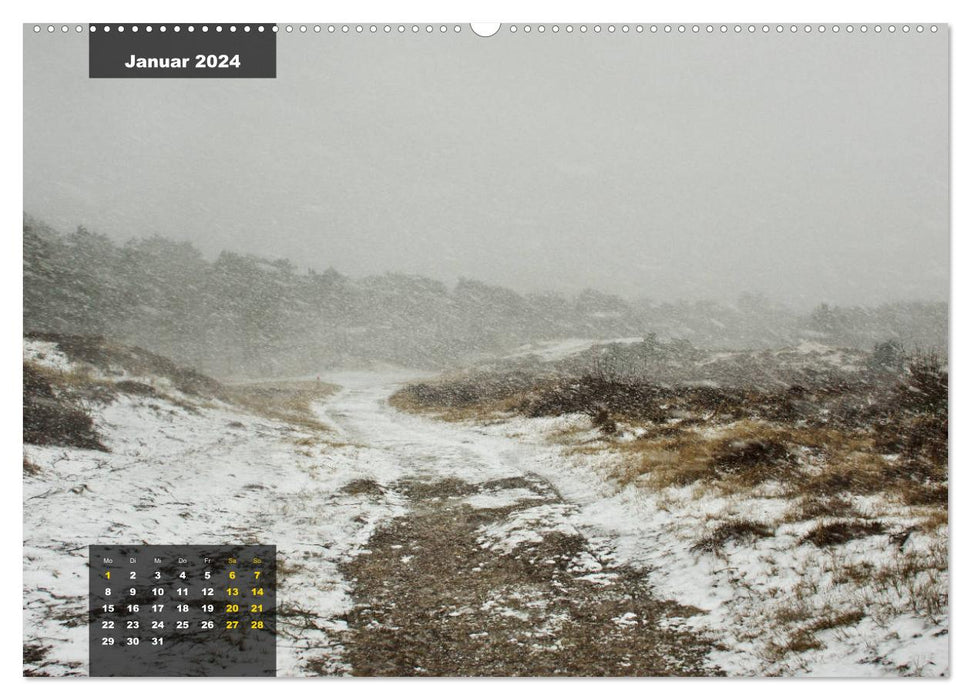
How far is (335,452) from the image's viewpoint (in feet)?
34.4

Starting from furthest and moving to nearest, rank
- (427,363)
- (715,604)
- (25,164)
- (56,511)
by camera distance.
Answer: (427,363) < (25,164) < (56,511) < (715,604)

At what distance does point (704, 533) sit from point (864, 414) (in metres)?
4.16

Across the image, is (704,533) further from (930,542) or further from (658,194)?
(658,194)

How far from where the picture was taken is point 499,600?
6082mm

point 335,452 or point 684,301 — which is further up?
point 684,301

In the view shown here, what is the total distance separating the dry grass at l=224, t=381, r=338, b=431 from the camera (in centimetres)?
827

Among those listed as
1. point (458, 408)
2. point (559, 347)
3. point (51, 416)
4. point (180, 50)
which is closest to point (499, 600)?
point (559, 347)

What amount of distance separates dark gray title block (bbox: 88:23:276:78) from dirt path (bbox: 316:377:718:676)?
4627 mm

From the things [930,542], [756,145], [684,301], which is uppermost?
[756,145]

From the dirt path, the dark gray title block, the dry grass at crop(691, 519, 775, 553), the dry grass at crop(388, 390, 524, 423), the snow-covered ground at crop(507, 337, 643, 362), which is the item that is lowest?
the dirt path

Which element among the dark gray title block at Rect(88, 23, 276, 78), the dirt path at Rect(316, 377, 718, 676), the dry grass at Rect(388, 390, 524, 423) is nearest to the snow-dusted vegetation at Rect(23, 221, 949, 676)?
the dirt path at Rect(316, 377, 718, 676)

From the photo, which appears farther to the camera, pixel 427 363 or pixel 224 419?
pixel 427 363

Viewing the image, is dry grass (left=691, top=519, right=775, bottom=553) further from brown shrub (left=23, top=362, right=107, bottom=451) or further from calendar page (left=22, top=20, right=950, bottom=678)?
brown shrub (left=23, top=362, right=107, bottom=451)

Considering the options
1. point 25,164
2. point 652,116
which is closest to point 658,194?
point 652,116
